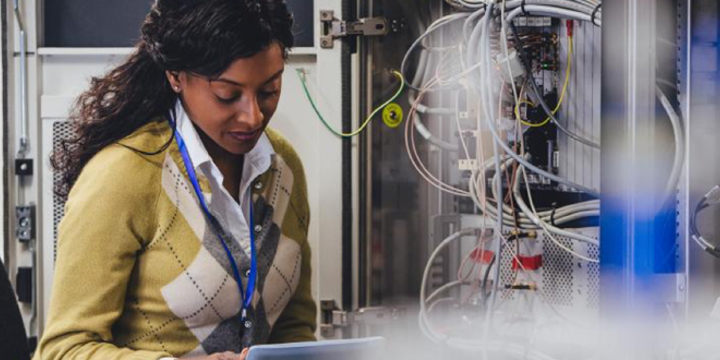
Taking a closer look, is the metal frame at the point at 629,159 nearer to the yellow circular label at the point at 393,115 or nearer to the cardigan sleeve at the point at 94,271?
the cardigan sleeve at the point at 94,271

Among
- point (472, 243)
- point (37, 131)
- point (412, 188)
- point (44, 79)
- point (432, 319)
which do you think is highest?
point (44, 79)

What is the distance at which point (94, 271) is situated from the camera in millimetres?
1533

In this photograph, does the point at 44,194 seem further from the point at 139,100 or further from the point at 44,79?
the point at 139,100

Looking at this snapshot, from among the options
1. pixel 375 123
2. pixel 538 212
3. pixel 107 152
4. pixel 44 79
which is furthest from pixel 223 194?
pixel 44 79

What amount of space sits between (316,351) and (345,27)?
1259 mm

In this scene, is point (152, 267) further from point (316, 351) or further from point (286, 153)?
point (316, 351)

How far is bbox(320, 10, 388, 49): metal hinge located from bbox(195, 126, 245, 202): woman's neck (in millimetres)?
563

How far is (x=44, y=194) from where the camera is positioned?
2.50 metres

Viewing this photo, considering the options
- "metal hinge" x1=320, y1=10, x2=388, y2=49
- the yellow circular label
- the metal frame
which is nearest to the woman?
"metal hinge" x1=320, y1=10, x2=388, y2=49

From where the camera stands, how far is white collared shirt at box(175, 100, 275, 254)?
1705mm

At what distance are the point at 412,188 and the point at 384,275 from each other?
26 cm

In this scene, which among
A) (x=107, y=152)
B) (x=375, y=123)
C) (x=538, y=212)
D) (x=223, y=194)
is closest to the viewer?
(x=107, y=152)

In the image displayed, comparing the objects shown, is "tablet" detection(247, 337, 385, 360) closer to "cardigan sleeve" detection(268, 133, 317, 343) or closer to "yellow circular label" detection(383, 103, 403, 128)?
"cardigan sleeve" detection(268, 133, 317, 343)

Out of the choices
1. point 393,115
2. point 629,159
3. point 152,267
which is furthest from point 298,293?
point 629,159
